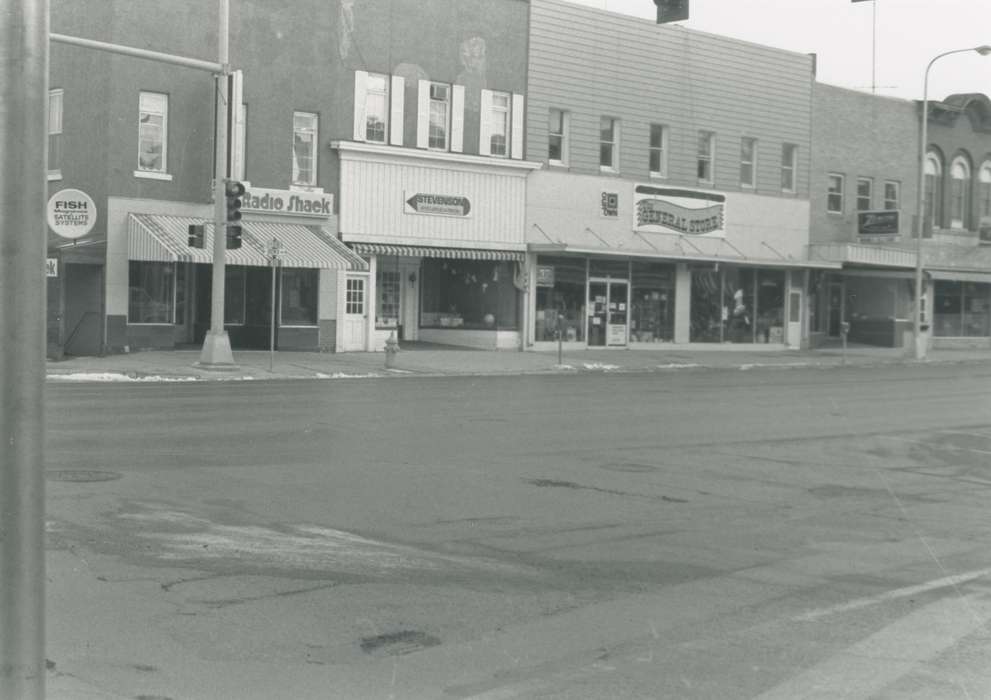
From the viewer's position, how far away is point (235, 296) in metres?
33.3

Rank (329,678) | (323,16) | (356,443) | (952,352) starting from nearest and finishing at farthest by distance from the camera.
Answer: (329,678), (356,443), (323,16), (952,352)

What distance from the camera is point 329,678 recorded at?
5.88m

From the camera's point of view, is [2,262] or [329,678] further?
[329,678]

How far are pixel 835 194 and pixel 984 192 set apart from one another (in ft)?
32.3

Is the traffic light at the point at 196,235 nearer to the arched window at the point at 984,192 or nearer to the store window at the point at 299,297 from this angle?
the store window at the point at 299,297

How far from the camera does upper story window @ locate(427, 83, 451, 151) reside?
116 feet

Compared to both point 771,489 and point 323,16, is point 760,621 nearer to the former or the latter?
point 771,489

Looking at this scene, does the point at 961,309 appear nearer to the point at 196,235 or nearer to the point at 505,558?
the point at 196,235

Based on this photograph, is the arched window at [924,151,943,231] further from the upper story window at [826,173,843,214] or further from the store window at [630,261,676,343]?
the store window at [630,261,676,343]

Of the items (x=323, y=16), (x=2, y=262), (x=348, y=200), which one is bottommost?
(x=2, y=262)

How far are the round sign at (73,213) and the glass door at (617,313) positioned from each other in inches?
746

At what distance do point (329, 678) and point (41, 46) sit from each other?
344 cm

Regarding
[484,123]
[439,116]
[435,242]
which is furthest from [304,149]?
[484,123]

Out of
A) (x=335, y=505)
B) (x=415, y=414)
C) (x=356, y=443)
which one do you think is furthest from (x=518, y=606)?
(x=415, y=414)
